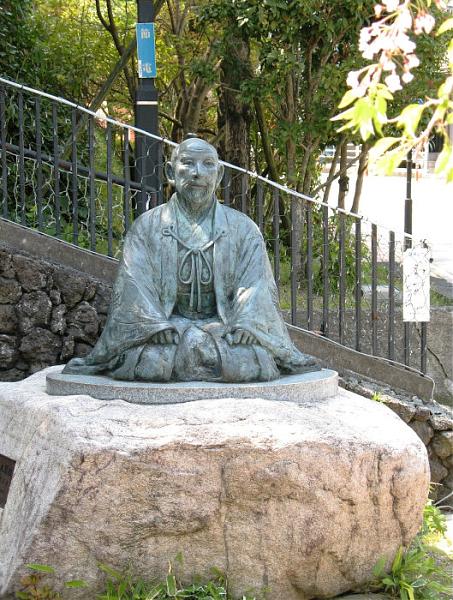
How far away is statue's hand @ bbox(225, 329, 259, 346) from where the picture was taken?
229 inches

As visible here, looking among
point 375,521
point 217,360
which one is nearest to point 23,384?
point 217,360

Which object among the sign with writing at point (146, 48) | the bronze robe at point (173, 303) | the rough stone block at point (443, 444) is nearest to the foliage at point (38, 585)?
the bronze robe at point (173, 303)

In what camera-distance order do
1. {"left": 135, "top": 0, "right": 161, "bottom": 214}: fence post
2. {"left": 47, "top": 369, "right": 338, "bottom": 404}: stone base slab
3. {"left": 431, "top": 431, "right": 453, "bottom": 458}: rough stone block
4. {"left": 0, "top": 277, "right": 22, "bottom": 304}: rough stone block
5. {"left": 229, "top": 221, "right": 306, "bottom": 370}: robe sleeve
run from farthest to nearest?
{"left": 135, "top": 0, "right": 161, "bottom": 214}: fence post, {"left": 431, "top": 431, "right": 453, "bottom": 458}: rough stone block, {"left": 0, "top": 277, "right": 22, "bottom": 304}: rough stone block, {"left": 229, "top": 221, "right": 306, "bottom": 370}: robe sleeve, {"left": 47, "top": 369, "right": 338, "bottom": 404}: stone base slab

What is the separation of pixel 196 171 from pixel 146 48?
11.2 ft

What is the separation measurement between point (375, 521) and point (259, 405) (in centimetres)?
81

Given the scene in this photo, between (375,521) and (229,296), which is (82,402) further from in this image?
(375,521)

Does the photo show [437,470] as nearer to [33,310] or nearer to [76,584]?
[33,310]

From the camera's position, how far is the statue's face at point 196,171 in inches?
239

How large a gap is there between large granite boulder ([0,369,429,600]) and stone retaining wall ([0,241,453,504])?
8.19ft

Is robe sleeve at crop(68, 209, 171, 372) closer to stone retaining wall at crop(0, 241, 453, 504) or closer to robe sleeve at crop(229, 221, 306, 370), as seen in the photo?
robe sleeve at crop(229, 221, 306, 370)

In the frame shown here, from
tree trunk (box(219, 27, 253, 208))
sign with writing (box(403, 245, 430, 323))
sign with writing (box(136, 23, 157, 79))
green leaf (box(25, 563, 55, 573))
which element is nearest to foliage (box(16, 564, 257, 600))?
green leaf (box(25, 563, 55, 573))

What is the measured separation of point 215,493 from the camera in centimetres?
520

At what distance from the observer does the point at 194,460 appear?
5.17 m

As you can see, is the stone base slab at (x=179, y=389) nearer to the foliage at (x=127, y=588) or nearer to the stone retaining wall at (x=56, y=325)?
the foliage at (x=127, y=588)
